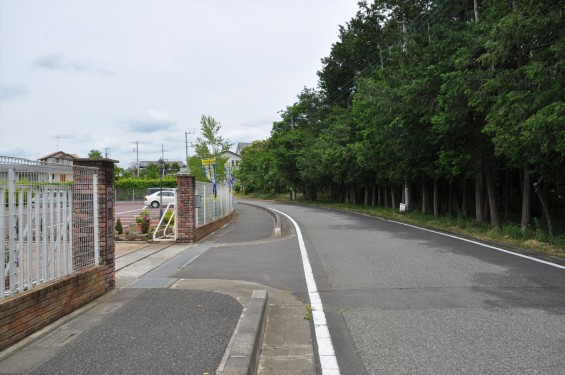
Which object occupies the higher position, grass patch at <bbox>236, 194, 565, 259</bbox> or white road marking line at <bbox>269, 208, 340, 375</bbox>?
grass patch at <bbox>236, 194, 565, 259</bbox>

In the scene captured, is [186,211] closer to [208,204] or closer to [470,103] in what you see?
[208,204]

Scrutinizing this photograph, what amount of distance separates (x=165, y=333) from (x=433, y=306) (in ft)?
11.6

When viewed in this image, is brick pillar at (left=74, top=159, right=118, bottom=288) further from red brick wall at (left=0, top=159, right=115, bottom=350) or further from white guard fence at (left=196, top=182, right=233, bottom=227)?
white guard fence at (left=196, top=182, right=233, bottom=227)

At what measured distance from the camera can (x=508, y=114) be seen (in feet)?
38.9

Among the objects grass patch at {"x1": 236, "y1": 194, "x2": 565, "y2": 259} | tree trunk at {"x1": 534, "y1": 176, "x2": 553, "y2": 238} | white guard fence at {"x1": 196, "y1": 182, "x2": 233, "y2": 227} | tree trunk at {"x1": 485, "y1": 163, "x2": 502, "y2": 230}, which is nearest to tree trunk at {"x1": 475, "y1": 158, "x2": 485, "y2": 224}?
tree trunk at {"x1": 485, "y1": 163, "x2": 502, "y2": 230}

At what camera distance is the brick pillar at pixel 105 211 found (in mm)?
6680

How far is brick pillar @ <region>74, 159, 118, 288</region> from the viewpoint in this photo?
21.9ft

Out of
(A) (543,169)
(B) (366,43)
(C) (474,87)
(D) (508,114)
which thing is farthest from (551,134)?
(B) (366,43)

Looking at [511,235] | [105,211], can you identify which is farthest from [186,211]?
[511,235]

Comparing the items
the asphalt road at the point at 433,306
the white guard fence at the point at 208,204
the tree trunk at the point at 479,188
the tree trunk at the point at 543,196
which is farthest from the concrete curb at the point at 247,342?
the tree trunk at the point at 479,188

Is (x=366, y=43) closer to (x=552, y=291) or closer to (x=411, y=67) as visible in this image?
(x=411, y=67)

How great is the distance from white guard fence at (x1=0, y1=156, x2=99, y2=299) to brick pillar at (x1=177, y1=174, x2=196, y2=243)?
7.07m

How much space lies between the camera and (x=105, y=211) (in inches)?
265

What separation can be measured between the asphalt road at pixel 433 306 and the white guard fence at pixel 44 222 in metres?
3.20
